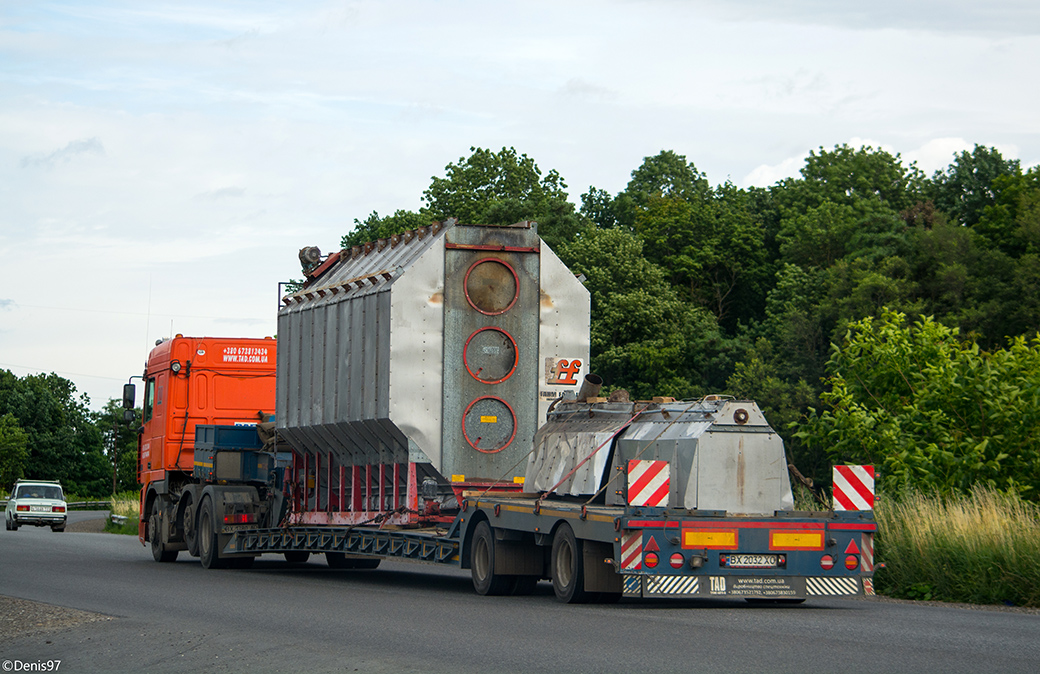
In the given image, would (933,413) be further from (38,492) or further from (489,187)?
(489,187)

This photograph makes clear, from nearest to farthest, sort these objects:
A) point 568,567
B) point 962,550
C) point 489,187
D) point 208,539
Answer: point 568,567, point 962,550, point 208,539, point 489,187

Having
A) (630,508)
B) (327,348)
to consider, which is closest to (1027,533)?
(630,508)

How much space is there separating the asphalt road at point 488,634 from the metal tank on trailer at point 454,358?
1.72 meters

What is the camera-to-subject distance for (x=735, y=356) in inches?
2242

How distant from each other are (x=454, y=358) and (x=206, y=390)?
28.5 feet

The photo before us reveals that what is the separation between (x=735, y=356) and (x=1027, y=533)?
40.8 m

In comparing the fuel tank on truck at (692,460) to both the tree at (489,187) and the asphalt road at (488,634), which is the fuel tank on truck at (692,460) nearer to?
the asphalt road at (488,634)

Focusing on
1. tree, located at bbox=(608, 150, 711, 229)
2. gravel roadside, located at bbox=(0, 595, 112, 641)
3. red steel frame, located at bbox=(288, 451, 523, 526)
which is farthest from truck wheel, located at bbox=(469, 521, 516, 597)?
tree, located at bbox=(608, 150, 711, 229)

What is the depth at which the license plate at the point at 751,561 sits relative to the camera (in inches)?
555

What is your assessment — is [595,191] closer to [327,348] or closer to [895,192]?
[895,192]

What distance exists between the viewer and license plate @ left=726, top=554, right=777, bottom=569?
1409 cm

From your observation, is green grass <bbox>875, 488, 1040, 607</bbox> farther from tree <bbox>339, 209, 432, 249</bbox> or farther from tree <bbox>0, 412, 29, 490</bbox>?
tree <bbox>0, 412, 29, 490</bbox>

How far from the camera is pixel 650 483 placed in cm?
1395

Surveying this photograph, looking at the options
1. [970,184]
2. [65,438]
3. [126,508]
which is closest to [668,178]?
[970,184]
